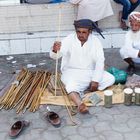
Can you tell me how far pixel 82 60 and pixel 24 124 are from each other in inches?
53.5

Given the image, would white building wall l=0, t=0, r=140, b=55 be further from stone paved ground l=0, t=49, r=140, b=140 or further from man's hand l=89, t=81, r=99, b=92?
stone paved ground l=0, t=49, r=140, b=140

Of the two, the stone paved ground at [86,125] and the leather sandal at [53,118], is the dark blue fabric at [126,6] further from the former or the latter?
the leather sandal at [53,118]

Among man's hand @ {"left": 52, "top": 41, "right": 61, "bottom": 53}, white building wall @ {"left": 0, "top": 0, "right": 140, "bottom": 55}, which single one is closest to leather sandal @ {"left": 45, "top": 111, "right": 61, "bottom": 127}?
man's hand @ {"left": 52, "top": 41, "right": 61, "bottom": 53}

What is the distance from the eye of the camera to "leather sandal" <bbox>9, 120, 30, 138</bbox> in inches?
174

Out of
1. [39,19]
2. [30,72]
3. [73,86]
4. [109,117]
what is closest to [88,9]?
[39,19]

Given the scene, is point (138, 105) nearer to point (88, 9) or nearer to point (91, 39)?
point (91, 39)

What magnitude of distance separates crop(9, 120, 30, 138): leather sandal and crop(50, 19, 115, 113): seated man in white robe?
87 centimetres

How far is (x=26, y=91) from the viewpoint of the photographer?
541 centimetres

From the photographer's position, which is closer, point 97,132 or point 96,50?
point 97,132

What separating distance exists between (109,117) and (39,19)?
3.22m

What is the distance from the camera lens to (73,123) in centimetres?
470

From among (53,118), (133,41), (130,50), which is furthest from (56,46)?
(133,41)

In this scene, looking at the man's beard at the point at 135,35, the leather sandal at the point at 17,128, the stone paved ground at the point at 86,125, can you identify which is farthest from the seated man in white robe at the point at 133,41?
the leather sandal at the point at 17,128

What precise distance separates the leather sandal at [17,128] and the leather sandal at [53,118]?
0.96ft
